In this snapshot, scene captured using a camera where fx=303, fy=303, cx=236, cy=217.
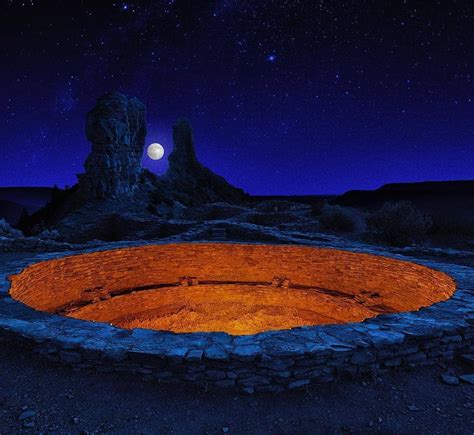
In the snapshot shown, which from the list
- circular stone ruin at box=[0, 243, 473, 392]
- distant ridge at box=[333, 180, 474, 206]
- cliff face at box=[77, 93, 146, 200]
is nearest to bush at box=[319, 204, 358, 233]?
circular stone ruin at box=[0, 243, 473, 392]

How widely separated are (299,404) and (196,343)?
1228 mm

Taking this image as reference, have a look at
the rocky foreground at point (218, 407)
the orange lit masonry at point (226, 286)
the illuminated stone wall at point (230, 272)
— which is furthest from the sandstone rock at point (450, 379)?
the orange lit masonry at point (226, 286)

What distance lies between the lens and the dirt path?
107 inches

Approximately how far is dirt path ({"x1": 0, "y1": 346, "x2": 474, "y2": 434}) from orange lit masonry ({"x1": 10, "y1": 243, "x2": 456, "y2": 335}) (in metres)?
5.39

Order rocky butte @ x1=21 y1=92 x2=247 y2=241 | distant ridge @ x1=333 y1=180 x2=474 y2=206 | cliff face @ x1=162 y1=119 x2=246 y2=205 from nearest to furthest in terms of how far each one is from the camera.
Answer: rocky butte @ x1=21 y1=92 x2=247 y2=241
cliff face @ x1=162 y1=119 x2=246 y2=205
distant ridge @ x1=333 y1=180 x2=474 y2=206

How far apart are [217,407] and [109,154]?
35.9 meters

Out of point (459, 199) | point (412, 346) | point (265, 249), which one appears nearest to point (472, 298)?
point (412, 346)

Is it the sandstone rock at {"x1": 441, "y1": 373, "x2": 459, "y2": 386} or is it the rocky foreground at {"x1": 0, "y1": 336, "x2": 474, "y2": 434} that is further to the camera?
the sandstone rock at {"x1": 441, "y1": 373, "x2": 459, "y2": 386}

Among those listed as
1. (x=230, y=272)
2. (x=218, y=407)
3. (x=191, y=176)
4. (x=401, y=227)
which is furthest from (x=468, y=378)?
(x=191, y=176)

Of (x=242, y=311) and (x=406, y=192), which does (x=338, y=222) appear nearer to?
(x=242, y=311)

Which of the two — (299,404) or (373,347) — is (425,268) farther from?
(299,404)

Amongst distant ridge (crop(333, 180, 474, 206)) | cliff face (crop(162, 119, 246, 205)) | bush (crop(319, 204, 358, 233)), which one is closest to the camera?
bush (crop(319, 204, 358, 233))

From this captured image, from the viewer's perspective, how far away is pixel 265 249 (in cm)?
1065

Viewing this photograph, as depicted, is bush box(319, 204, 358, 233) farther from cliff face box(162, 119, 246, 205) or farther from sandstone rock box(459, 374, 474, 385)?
cliff face box(162, 119, 246, 205)
